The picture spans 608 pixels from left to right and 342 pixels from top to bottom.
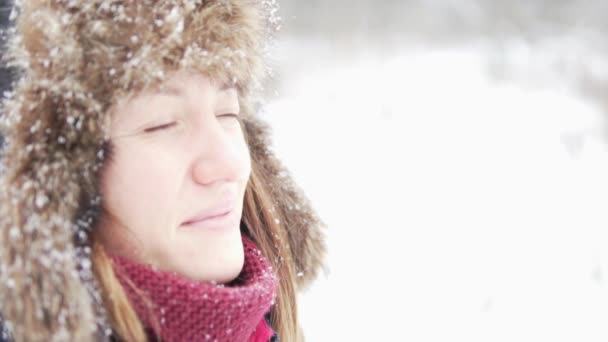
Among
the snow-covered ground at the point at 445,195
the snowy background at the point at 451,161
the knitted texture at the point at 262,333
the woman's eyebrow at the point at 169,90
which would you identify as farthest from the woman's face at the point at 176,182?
the snow-covered ground at the point at 445,195

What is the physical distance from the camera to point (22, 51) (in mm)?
961

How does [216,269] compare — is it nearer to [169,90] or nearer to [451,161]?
[169,90]

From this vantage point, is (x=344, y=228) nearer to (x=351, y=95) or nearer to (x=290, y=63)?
(x=351, y=95)

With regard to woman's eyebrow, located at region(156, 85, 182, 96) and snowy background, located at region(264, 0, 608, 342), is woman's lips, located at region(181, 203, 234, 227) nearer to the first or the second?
woman's eyebrow, located at region(156, 85, 182, 96)

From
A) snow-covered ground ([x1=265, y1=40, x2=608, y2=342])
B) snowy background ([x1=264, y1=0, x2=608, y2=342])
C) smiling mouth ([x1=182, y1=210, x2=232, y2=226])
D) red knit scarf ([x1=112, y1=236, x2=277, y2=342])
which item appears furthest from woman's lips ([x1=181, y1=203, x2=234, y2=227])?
snow-covered ground ([x1=265, y1=40, x2=608, y2=342])

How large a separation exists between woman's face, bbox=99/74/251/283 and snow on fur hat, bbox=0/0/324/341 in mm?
34

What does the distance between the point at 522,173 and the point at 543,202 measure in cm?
32

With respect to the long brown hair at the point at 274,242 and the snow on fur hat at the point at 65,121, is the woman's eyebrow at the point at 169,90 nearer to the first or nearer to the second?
the snow on fur hat at the point at 65,121

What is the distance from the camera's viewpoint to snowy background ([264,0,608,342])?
279 centimetres

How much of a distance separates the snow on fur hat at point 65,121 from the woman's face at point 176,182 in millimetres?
34

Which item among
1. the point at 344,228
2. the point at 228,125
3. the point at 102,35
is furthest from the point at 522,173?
the point at 102,35

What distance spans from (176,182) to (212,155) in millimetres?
82

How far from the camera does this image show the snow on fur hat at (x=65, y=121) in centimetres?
89

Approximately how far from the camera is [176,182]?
1.02 m
